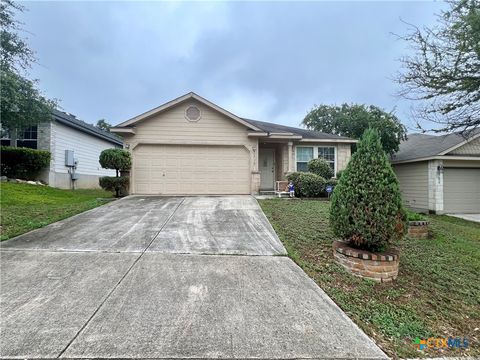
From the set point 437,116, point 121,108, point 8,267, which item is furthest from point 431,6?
point 121,108

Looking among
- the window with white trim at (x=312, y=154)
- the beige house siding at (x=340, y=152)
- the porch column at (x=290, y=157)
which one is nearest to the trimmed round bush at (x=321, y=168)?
the window with white trim at (x=312, y=154)

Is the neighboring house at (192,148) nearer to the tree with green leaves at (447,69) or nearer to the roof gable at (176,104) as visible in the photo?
the roof gable at (176,104)

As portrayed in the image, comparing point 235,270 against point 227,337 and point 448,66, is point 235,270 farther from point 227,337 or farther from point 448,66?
point 448,66

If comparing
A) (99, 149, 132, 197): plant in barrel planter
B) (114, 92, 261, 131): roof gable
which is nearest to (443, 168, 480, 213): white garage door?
(114, 92, 261, 131): roof gable

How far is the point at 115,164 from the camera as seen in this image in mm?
10172

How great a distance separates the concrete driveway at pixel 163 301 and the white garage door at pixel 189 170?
6.02m

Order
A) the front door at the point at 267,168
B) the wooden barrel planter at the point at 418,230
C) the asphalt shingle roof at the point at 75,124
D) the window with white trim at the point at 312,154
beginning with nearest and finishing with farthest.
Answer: the wooden barrel planter at the point at 418,230 < the window with white trim at the point at 312,154 < the front door at the point at 267,168 < the asphalt shingle roof at the point at 75,124

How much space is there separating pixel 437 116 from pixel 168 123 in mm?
10335

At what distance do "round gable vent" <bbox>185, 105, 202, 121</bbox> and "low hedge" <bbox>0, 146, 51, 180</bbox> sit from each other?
7.46 m

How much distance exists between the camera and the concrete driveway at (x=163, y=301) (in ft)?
7.19

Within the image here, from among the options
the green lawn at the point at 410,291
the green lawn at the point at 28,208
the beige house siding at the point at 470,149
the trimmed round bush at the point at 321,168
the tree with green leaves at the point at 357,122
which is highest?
the tree with green leaves at the point at 357,122

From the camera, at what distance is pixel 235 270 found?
374 centimetres

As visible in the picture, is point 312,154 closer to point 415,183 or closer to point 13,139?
point 415,183

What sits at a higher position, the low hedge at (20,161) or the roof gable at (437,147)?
the roof gable at (437,147)
